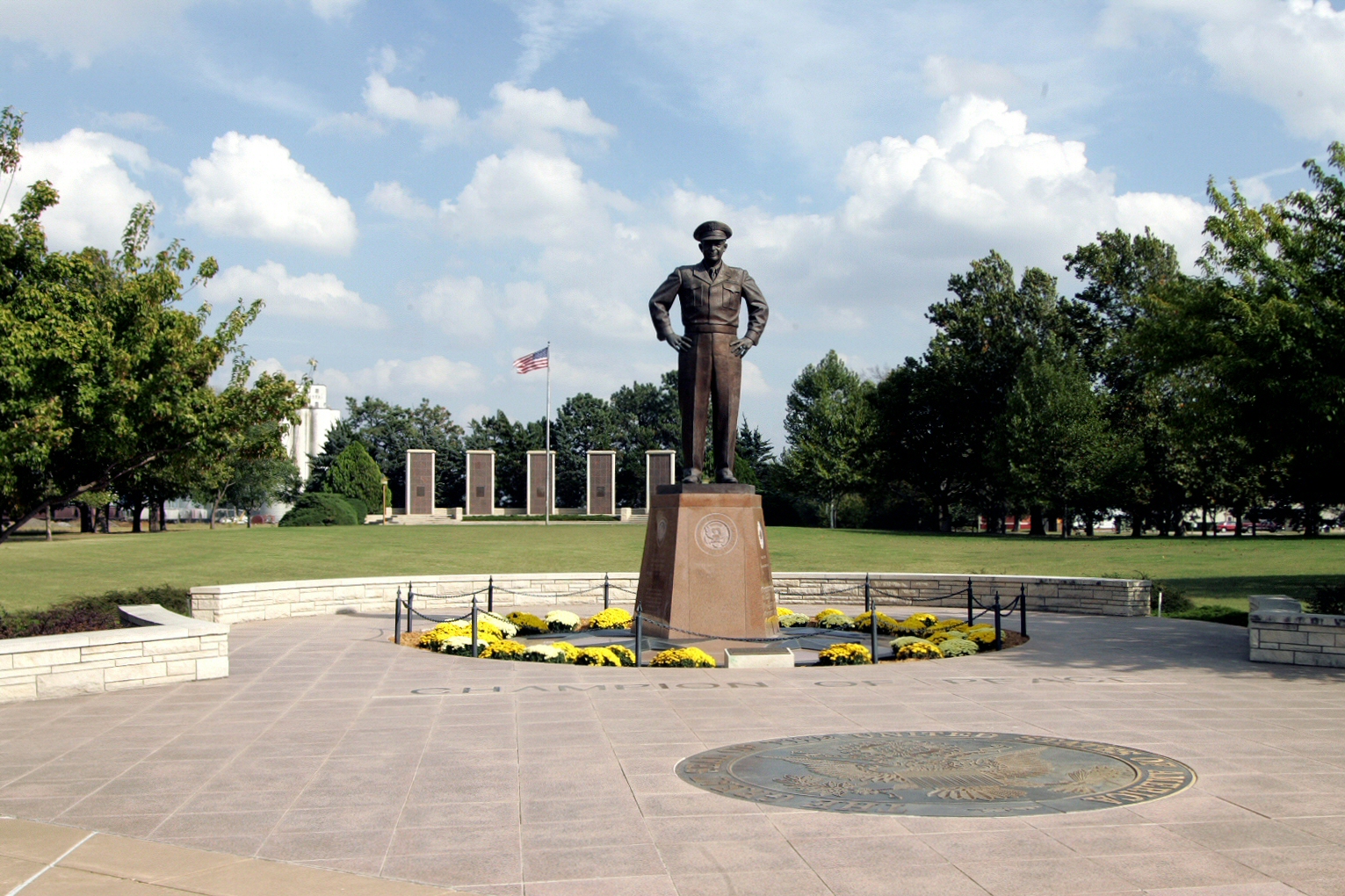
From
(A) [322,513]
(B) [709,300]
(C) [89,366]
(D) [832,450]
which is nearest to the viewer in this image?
(C) [89,366]

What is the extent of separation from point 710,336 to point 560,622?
5.24 metres

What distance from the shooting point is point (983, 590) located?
20406mm

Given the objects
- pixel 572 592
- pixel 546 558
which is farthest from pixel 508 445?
pixel 572 592

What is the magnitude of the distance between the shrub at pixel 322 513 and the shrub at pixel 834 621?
39658mm

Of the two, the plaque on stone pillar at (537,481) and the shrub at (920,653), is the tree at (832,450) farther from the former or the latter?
the shrub at (920,653)

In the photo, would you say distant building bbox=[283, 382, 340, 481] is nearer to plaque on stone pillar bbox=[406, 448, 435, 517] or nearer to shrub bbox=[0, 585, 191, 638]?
plaque on stone pillar bbox=[406, 448, 435, 517]

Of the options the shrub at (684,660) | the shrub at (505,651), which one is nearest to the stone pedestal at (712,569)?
the shrub at (684,660)

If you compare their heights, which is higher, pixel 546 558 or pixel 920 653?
pixel 546 558

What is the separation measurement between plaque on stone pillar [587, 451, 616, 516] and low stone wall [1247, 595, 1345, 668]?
60.1m

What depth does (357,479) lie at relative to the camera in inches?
2596

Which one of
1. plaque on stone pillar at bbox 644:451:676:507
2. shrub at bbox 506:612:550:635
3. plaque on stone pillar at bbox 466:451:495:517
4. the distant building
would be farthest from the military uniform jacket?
the distant building

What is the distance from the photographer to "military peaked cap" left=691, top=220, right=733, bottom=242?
14.8 metres

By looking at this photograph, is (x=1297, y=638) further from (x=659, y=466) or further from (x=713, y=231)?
(x=659, y=466)

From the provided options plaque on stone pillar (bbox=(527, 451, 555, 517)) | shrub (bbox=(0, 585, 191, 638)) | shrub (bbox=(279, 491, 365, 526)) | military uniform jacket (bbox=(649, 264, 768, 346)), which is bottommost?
shrub (bbox=(0, 585, 191, 638))
